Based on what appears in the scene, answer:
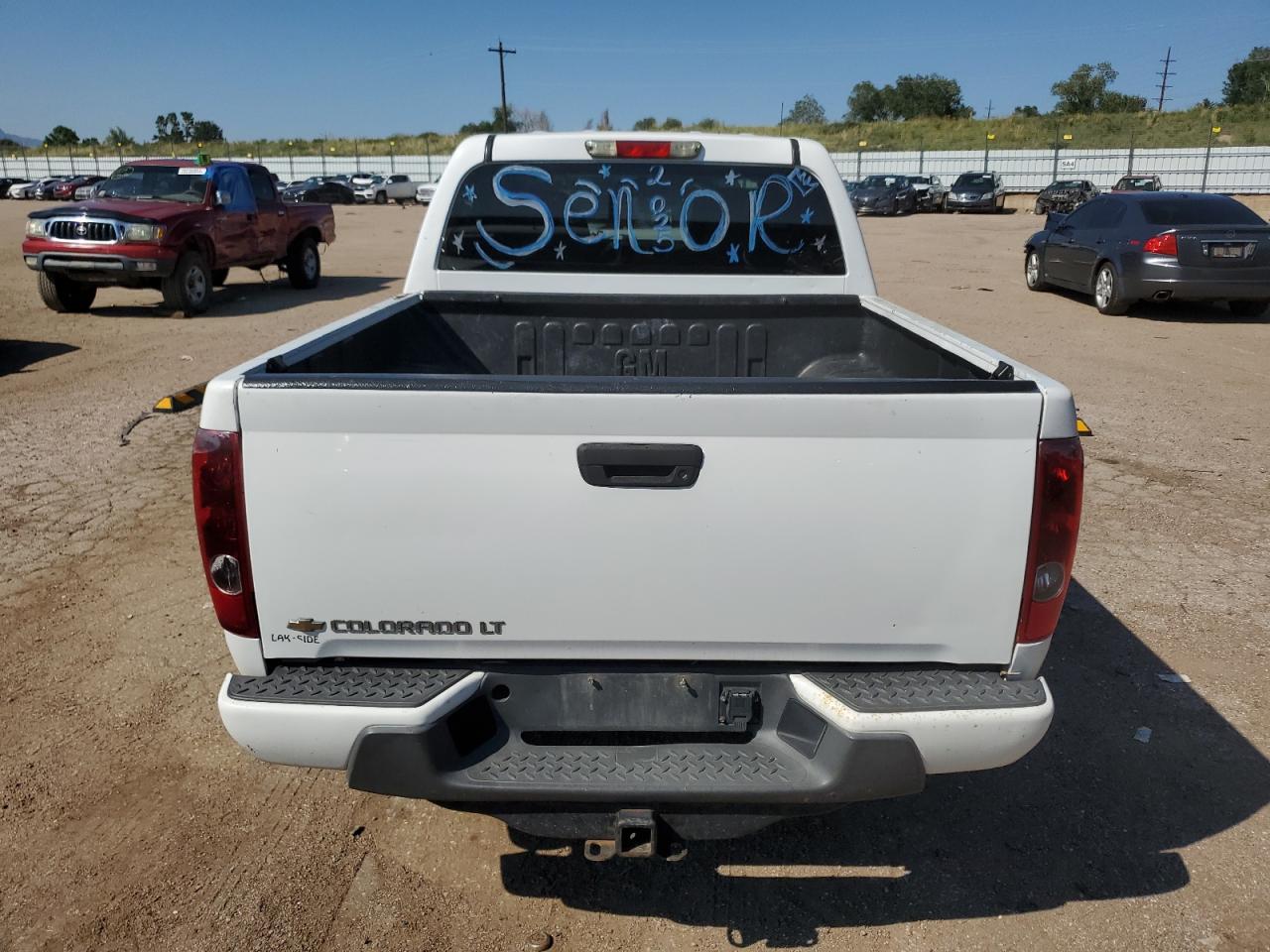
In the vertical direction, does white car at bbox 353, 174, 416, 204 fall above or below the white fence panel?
below

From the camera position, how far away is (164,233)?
486 inches

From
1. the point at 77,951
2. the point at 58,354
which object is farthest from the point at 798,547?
the point at 58,354

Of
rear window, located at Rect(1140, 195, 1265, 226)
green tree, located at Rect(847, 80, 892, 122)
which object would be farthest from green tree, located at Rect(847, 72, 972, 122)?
rear window, located at Rect(1140, 195, 1265, 226)

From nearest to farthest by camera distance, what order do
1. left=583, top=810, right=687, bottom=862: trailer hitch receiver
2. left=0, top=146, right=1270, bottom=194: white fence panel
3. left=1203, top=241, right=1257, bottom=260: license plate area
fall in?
left=583, top=810, right=687, bottom=862: trailer hitch receiver < left=1203, top=241, right=1257, bottom=260: license plate area < left=0, top=146, right=1270, bottom=194: white fence panel

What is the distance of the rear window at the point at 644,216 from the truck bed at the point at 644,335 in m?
0.21

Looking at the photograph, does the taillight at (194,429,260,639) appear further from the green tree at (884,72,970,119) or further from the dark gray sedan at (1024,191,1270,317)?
the green tree at (884,72,970,119)

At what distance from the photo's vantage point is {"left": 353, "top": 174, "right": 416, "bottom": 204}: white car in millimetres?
49969

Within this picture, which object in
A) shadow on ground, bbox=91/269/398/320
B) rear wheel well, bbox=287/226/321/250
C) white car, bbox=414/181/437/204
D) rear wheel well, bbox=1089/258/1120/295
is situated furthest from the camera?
rear wheel well, bbox=287/226/321/250

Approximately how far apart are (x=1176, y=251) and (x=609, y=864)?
12321mm

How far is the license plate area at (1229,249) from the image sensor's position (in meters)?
12.1

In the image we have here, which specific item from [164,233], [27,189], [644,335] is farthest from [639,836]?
[27,189]

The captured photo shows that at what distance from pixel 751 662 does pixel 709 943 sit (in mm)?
878

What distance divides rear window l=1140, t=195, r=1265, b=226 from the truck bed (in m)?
10.8

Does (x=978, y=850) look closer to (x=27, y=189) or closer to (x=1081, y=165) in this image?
(x=1081, y=165)
